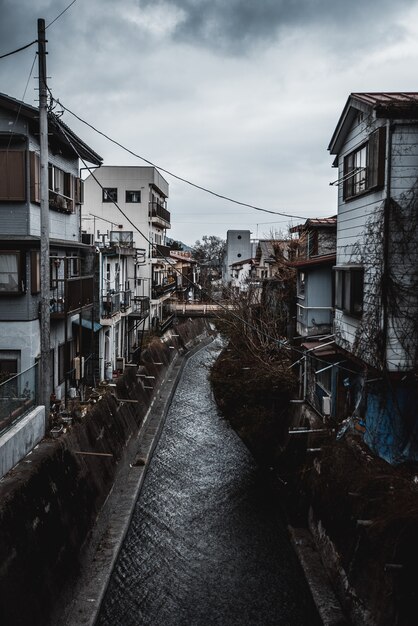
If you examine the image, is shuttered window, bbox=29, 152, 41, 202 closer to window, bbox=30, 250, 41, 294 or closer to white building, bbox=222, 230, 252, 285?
window, bbox=30, 250, 41, 294

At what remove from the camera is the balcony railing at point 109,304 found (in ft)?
81.7

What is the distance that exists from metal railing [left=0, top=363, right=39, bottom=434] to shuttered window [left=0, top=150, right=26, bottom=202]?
208 inches

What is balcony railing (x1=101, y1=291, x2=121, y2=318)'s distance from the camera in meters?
24.9

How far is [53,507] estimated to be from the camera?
1228 centimetres

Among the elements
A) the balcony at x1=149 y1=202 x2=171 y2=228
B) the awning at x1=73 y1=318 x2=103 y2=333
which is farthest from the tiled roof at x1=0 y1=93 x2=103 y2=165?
the balcony at x1=149 y1=202 x2=171 y2=228

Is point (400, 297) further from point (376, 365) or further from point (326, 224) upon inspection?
point (326, 224)

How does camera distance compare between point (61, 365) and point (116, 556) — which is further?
point (61, 365)

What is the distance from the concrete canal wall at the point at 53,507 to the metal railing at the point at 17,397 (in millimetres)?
1010

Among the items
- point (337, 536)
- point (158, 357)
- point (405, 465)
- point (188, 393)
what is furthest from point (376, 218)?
point (158, 357)

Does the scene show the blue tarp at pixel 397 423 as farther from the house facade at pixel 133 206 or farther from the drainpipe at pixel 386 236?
the house facade at pixel 133 206

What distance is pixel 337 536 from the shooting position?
13.0 metres

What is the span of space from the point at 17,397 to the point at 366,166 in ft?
34.2

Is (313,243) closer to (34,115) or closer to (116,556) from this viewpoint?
(34,115)

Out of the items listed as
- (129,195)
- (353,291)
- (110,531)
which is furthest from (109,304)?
(129,195)
